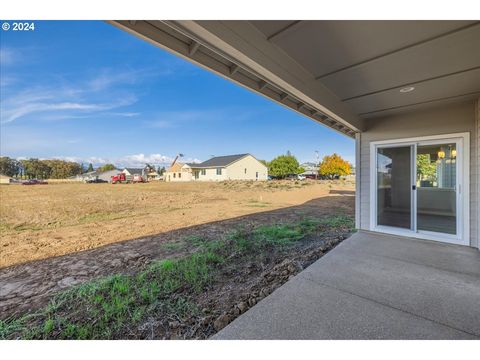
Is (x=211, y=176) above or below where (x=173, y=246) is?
above

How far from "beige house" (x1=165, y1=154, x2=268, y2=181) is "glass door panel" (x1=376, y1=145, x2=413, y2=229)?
2450 centimetres

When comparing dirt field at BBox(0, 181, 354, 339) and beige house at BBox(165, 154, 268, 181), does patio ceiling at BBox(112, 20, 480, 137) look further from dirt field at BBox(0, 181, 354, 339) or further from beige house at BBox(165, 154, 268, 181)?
beige house at BBox(165, 154, 268, 181)

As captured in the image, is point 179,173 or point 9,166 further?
point 9,166

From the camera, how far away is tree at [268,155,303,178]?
109 ft

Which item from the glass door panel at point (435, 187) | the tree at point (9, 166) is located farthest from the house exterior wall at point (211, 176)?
the tree at point (9, 166)

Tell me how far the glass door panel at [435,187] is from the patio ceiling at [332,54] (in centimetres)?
124

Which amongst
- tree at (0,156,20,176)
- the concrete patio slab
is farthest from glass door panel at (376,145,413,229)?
tree at (0,156,20,176)

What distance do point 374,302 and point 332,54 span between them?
247 centimetres

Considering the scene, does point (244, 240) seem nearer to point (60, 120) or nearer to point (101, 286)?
point (101, 286)

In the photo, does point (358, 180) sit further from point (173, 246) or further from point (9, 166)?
point (9, 166)

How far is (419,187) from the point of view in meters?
4.09

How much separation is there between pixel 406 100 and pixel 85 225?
312 inches

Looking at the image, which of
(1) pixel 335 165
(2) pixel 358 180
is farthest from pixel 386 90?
(1) pixel 335 165
